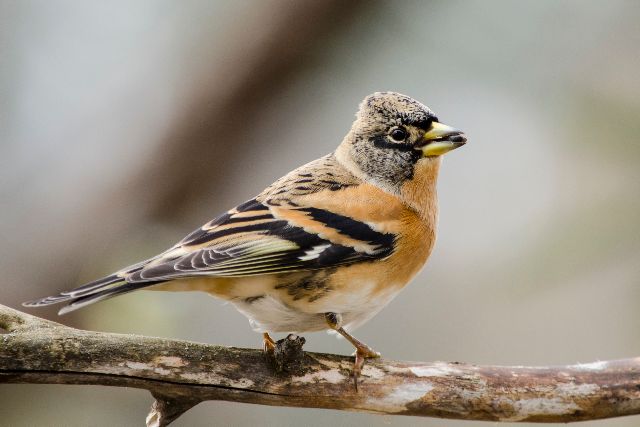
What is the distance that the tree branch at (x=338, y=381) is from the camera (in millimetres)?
3162

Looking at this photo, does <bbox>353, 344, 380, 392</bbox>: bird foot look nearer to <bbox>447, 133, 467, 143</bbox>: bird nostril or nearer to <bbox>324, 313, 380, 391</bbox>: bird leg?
<bbox>324, 313, 380, 391</bbox>: bird leg

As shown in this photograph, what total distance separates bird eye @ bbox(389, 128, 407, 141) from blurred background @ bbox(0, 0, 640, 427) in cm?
141

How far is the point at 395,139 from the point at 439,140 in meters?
0.26

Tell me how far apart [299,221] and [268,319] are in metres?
0.45

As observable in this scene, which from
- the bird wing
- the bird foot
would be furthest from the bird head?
the bird foot

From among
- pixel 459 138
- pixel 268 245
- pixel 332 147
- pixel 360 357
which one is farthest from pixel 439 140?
pixel 332 147

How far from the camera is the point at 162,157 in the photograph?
16.9 ft

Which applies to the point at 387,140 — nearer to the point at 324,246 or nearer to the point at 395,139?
the point at 395,139

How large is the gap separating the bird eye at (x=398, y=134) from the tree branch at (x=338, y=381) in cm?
120

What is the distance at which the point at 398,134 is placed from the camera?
4160 millimetres

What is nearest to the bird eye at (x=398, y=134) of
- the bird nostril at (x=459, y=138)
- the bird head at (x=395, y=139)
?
the bird head at (x=395, y=139)

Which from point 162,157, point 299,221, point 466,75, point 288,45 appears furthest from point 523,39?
point 299,221

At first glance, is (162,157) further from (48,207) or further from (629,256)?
(629,256)

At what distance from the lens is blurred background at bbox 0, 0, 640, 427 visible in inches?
197
